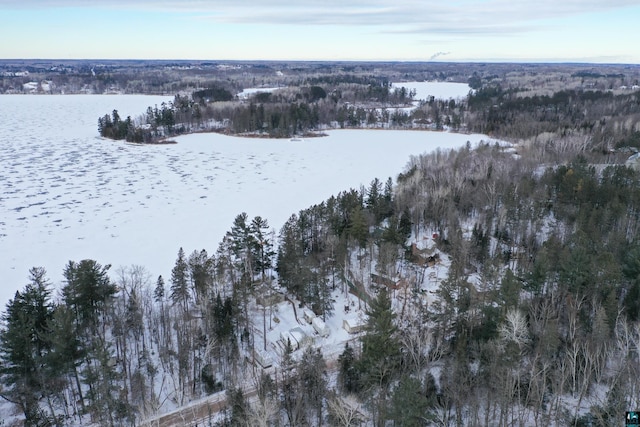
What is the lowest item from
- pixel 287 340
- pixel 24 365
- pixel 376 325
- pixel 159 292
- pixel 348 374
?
pixel 287 340

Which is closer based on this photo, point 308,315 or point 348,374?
point 348,374

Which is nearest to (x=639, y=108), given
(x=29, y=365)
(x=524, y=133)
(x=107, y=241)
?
(x=524, y=133)

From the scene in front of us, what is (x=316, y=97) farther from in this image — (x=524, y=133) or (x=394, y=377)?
(x=394, y=377)

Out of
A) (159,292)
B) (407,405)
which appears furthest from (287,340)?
(407,405)

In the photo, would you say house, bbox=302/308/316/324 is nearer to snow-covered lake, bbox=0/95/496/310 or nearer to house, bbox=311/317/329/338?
house, bbox=311/317/329/338

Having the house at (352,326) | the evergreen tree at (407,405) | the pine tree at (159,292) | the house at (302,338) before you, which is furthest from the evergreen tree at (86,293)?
the evergreen tree at (407,405)

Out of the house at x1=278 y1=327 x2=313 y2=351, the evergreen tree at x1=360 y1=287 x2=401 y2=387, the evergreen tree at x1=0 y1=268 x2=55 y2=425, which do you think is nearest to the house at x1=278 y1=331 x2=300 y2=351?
the house at x1=278 y1=327 x2=313 y2=351

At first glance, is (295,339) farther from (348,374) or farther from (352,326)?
(348,374)
